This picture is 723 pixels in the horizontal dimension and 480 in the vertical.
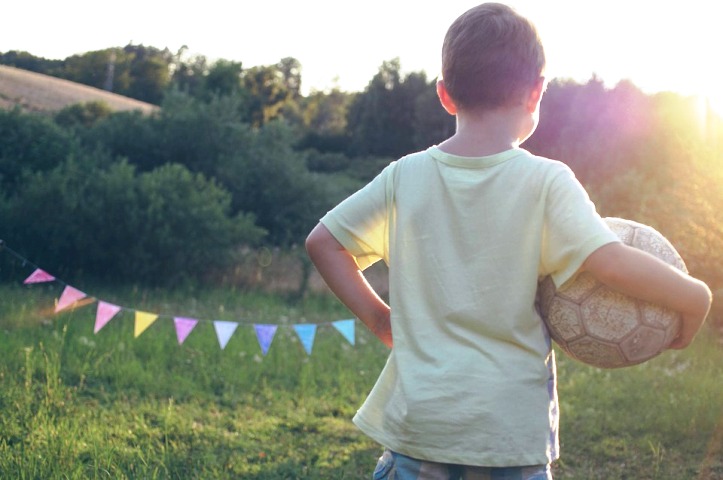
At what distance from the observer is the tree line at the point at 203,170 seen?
11273 mm

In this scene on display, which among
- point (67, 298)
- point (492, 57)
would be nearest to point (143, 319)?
point (67, 298)

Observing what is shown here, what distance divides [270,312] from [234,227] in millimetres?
2313

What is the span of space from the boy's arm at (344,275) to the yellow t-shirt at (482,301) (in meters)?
0.21

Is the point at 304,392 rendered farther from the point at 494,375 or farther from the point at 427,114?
the point at 427,114

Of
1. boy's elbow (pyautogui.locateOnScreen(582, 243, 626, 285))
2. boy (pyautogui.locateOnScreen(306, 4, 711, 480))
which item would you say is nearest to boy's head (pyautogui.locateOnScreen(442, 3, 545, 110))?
boy (pyautogui.locateOnScreen(306, 4, 711, 480))

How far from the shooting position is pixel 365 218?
2322 mm

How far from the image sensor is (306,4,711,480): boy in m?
2.06

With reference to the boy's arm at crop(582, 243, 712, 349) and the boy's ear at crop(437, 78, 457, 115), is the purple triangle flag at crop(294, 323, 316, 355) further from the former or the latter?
the boy's arm at crop(582, 243, 712, 349)

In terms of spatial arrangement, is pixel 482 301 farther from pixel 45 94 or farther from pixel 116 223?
pixel 45 94

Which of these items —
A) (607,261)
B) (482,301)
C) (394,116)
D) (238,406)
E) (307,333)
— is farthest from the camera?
(394,116)

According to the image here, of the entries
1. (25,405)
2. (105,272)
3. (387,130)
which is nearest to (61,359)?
(25,405)

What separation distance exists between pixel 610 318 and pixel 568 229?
12.2 inches

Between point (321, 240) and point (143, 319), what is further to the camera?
point (143, 319)

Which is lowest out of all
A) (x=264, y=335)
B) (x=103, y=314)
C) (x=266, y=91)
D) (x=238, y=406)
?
(x=238, y=406)
